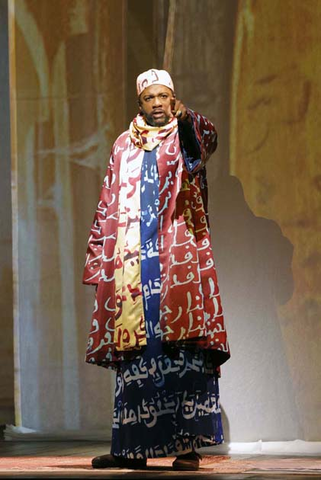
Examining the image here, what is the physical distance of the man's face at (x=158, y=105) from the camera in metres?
3.43

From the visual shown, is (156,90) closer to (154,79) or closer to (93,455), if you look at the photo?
(154,79)

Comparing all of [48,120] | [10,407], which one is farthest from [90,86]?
[10,407]

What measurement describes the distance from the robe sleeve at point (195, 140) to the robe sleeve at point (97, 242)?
341 millimetres

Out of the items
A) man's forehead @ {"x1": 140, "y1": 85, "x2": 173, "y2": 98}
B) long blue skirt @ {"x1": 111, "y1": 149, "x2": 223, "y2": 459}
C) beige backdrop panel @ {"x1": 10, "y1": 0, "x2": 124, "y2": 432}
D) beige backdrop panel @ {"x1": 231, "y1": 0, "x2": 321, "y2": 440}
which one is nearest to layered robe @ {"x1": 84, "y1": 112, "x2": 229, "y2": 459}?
long blue skirt @ {"x1": 111, "y1": 149, "x2": 223, "y2": 459}

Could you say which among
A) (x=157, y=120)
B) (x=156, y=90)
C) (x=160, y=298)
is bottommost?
(x=160, y=298)

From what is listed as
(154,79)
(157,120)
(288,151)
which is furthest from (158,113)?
(288,151)

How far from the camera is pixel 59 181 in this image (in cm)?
478

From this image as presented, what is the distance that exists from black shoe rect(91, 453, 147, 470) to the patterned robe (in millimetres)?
317

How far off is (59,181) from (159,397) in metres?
1.79

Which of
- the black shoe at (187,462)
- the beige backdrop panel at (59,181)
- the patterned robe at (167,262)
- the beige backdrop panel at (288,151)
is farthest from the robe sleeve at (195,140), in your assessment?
the beige backdrop panel at (59,181)

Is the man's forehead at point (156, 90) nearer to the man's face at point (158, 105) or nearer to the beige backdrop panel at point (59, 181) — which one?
the man's face at point (158, 105)

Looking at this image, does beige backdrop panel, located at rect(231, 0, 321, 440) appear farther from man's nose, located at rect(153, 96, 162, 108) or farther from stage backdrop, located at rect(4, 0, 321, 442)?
man's nose, located at rect(153, 96, 162, 108)

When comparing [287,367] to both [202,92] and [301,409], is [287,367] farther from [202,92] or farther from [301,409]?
[202,92]

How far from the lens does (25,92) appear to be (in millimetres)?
4840
